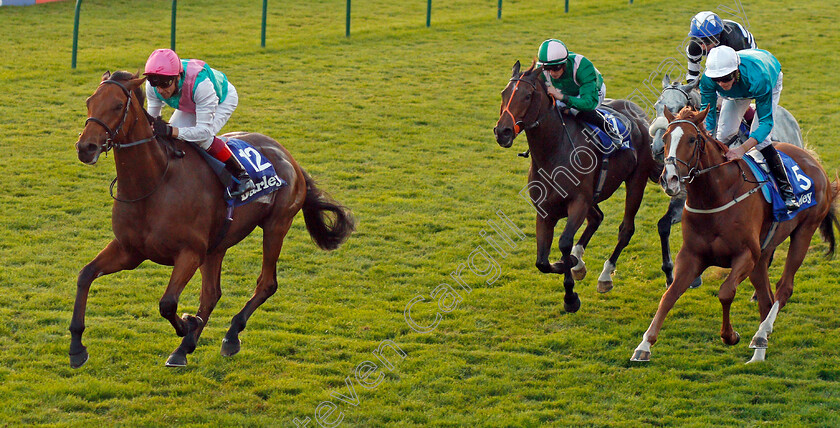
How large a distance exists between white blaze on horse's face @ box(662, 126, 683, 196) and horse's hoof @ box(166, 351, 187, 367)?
3509mm

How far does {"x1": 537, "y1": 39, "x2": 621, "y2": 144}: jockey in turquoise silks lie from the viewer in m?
7.86

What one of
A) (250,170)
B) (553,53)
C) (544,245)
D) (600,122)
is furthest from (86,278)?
(600,122)

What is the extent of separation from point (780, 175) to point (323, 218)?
3.73m

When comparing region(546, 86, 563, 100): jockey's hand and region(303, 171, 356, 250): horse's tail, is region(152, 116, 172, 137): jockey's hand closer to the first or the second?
region(303, 171, 356, 250): horse's tail

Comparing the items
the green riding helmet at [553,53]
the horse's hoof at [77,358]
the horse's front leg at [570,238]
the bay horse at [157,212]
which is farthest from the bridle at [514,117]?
the horse's hoof at [77,358]

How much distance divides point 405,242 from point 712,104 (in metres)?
3.99

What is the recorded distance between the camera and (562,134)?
786cm

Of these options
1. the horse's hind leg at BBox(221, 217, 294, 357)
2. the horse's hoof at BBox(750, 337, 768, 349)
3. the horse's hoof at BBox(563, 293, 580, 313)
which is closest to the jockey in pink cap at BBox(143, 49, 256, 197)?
the horse's hind leg at BBox(221, 217, 294, 357)

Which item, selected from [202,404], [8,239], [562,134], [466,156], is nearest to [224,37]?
[466,156]

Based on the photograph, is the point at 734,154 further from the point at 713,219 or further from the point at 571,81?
the point at 571,81

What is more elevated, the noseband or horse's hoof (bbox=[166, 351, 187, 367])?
the noseband

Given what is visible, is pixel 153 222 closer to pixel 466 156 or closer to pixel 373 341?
pixel 373 341

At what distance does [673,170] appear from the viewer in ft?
20.3

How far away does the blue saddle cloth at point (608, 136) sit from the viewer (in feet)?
26.8
